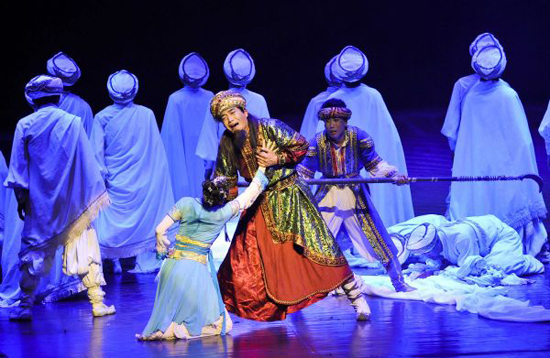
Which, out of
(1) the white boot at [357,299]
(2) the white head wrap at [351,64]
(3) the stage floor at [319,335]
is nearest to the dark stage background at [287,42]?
(2) the white head wrap at [351,64]

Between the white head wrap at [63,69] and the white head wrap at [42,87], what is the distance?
2.41m

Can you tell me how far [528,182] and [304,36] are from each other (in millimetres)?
3834

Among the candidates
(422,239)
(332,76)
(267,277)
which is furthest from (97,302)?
(332,76)

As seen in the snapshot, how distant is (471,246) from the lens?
21.5ft

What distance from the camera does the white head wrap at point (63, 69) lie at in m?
7.91

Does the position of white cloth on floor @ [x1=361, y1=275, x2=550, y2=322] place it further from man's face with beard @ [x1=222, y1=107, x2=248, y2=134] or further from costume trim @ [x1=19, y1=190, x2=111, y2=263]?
costume trim @ [x1=19, y1=190, x2=111, y2=263]

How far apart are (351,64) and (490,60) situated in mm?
1171

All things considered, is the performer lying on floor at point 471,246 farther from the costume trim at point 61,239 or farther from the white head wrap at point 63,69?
the white head wrap at point 63,69

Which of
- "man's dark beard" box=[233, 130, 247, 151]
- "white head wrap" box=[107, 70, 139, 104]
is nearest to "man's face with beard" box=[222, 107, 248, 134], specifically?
"man's dark beard" box=[233, 130, 247, 151]

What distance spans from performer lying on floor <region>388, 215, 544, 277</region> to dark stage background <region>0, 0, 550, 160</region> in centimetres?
392

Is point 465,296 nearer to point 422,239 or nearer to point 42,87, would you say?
point 422,239

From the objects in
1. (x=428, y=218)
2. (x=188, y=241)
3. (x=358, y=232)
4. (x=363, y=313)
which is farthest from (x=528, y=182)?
(x=188, y=241)

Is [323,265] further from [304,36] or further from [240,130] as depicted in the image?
[304,36]

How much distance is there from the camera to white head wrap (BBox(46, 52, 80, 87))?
7914 millimetres
